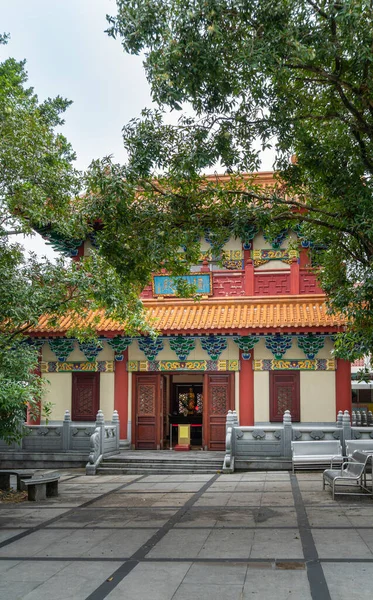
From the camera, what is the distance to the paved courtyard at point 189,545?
6016 mm

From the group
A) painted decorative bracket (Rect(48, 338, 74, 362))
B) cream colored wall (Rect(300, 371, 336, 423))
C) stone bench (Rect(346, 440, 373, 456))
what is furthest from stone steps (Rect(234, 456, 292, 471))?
painted decorative bracket (Rect(48, 338, 74, 362))

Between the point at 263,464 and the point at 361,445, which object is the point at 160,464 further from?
the point at 361,445

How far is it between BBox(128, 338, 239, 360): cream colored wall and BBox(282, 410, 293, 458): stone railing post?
103 inches

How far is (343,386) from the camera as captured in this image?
16719 mm

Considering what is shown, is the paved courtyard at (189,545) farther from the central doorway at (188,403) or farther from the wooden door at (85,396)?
the central doorway at (188,403)

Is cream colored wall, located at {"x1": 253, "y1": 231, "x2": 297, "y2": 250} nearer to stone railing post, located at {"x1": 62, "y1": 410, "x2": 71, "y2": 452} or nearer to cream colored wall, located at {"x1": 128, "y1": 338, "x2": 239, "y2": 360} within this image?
cream colored wall, located at {"x1": 128, "y1": 338, "x2": 239, "y2": 360}

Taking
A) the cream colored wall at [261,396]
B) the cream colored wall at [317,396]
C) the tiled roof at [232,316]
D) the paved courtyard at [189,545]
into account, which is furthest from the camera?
the cream colored wall at [261,396]

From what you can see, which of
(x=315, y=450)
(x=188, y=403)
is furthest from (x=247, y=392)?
(x=188, y=403)

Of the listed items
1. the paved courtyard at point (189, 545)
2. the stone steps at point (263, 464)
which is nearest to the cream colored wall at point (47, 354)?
the stone steps at point (263, 464)

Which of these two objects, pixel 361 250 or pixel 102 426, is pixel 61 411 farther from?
pixel 361 250

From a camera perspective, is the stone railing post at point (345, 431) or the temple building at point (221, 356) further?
the temple building at point (221, 356)

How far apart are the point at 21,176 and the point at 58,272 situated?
190 cm

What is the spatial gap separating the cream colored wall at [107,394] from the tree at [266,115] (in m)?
8.86

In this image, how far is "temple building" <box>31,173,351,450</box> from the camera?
16844 mm
